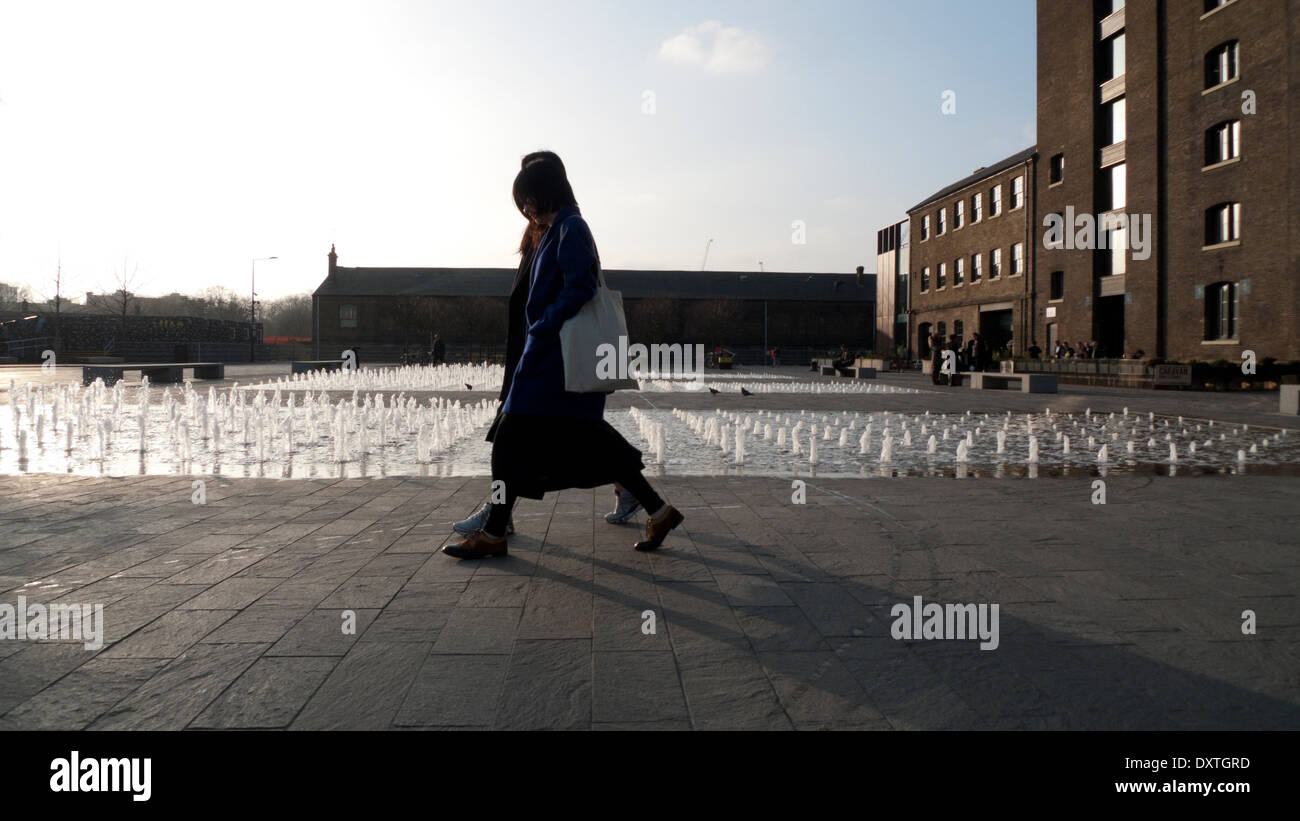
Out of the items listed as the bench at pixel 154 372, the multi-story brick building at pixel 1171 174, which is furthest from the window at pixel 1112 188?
the bench at pixel 154 372

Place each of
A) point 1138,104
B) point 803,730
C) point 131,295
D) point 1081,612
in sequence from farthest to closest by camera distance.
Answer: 1. point 131,295
2. point 1138,104
3. point 1081,612
4. point 803,730

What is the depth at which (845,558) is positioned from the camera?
15.2 ft

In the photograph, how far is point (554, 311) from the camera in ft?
13.7

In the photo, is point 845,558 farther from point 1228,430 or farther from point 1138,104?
point 1138,104

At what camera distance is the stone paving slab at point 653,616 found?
105 inches

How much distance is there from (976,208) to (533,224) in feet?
141

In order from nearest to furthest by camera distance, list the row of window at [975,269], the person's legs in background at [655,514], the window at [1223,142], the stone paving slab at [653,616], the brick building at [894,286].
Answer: the stone paving slab at [653,616]
the person's legs in background at [655,514]
the window at [1223,142]
the row of window at [975,269]
the brick building at [894,286]

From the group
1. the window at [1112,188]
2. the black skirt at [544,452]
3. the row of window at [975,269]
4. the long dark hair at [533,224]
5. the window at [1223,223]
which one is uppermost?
the window at [1112,188]

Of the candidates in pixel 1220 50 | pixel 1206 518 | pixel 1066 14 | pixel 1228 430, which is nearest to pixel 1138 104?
pixel 1220 50

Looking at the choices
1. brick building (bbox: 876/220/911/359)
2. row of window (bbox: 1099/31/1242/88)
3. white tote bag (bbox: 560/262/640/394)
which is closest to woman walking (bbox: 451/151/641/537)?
white tote bag (bbox: 560/262/640/394)

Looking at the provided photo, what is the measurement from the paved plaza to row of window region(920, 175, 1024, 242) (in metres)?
36.4

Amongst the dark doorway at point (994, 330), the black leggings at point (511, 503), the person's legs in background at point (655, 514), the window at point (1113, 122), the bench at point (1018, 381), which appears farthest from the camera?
the dark doorway at point (994, 330)

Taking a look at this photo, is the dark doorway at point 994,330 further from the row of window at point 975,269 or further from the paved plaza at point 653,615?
the paved plaza at point 653,615
